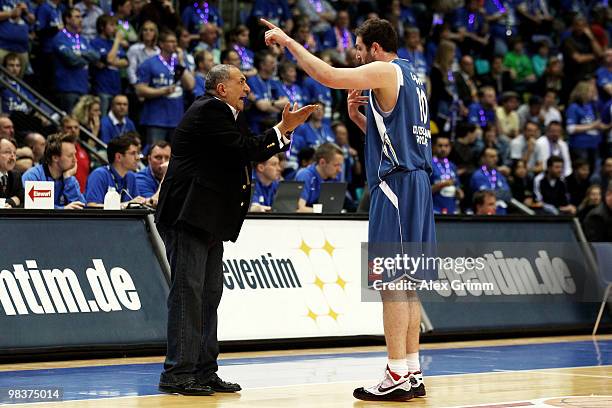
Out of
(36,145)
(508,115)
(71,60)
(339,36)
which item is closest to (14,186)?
(36,145)

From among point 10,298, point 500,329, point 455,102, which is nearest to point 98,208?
point 10,298

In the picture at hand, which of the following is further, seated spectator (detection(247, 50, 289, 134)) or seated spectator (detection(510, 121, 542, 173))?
seated spectator (detection(510, 121, 542, 173))

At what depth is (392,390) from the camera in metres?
7.90


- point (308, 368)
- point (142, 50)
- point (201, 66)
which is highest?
point (142, 50)

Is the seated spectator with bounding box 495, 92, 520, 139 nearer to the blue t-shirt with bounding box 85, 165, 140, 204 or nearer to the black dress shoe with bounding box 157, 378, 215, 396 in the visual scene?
the blue t-shirt with bounding box 85, 165, 140, 204

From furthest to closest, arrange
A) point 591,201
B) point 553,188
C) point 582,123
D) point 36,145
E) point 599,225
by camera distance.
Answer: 1. point 582,123
2. point 553,188
3. point 591,201
4. point 599,225
5. point 36,145

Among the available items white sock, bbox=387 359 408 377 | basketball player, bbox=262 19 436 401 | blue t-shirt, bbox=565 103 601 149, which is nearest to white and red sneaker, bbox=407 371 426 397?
basketball player, bbox=262 19 436 401

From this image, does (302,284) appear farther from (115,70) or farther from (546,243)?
(115,70)

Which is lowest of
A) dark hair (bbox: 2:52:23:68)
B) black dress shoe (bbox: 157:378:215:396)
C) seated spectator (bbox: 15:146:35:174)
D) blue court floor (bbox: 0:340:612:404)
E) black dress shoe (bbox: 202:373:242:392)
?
blue court floor (bbox: 0:340:612:404)

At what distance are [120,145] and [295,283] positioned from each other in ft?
8.59

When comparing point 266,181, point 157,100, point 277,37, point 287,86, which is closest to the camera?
point 277,37

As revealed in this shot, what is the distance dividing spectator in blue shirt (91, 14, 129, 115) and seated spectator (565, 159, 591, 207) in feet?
28.0

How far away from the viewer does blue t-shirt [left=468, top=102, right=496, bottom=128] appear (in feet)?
71.4

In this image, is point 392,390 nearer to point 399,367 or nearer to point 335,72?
point 399,367
